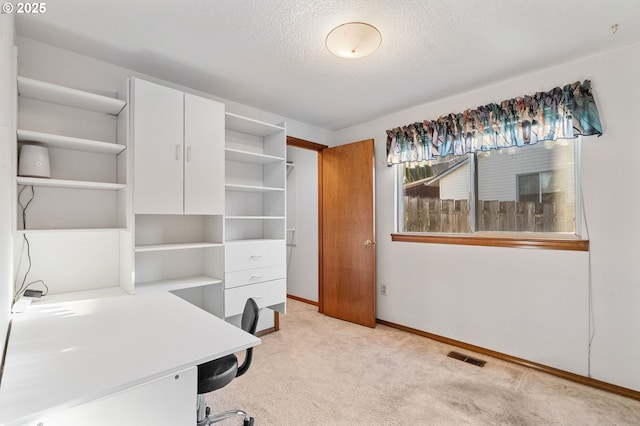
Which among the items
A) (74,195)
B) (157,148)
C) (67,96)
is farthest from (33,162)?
(157,148)

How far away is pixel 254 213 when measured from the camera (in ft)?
10.7

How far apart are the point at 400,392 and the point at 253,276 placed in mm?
1459

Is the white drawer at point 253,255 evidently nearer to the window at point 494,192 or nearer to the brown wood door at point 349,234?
the brown wood door at point 349,234

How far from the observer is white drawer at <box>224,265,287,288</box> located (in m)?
2.60

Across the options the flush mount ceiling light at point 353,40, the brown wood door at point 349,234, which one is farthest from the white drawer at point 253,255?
the flush mount ceiling light at point 353,40

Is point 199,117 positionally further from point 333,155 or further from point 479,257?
point 479,257

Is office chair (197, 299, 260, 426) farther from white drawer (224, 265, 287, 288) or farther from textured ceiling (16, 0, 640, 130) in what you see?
textured ceiling (16, 0, 640, 130)

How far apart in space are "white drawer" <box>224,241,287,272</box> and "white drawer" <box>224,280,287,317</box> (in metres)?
0.18

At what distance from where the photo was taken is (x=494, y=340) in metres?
2.69

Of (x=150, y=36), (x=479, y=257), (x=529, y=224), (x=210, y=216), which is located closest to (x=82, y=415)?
(x=210, y=216)

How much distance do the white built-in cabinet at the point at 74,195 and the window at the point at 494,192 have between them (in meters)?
2.67

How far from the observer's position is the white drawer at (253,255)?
8.55ft

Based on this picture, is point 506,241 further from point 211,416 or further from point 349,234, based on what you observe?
point 211,416

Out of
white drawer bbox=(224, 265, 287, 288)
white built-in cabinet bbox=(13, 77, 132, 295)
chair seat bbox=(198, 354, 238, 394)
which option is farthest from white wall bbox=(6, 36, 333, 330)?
chair seat bbox=(198, 354, 238, 394)
